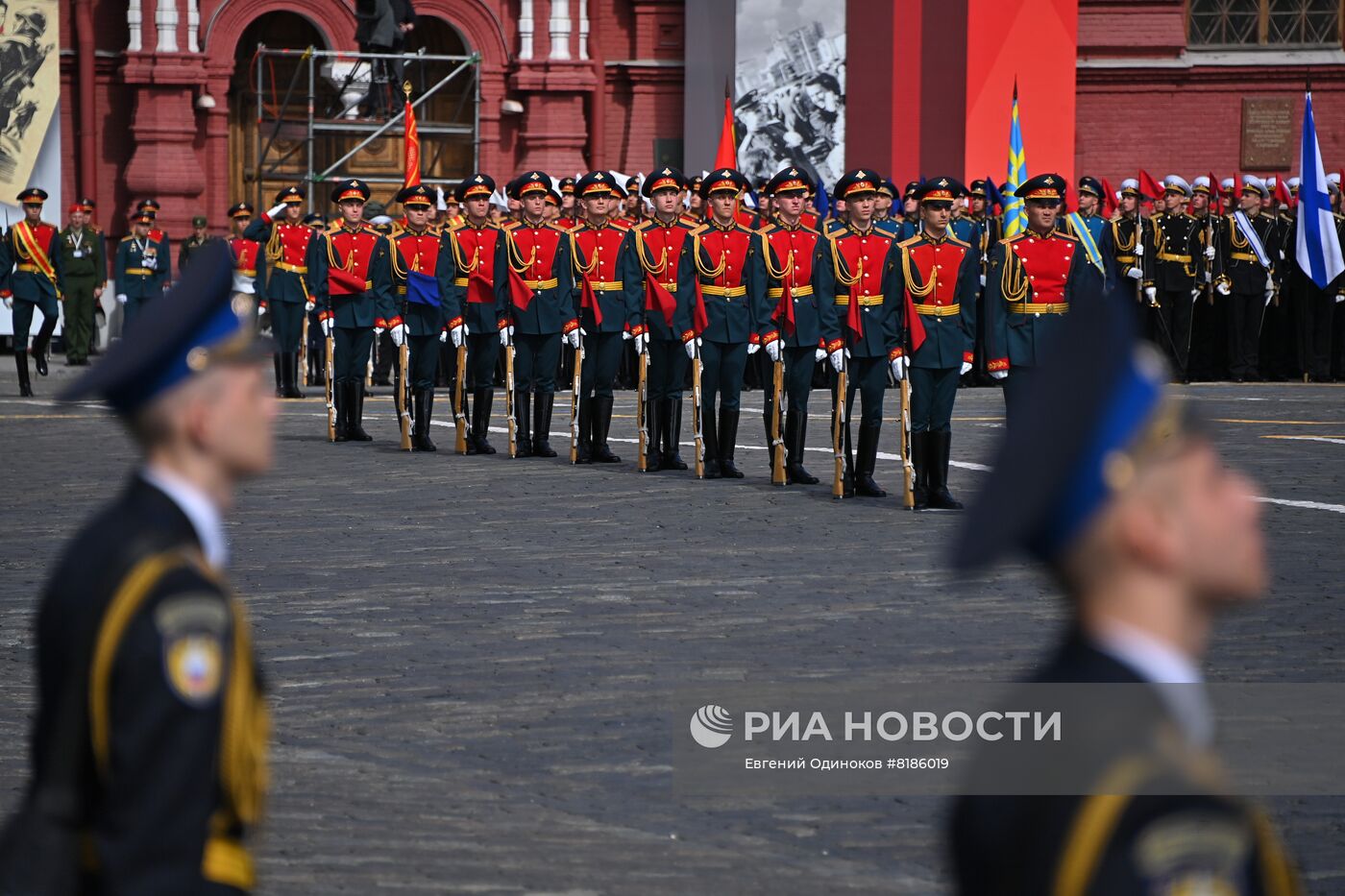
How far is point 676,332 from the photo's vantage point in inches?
574

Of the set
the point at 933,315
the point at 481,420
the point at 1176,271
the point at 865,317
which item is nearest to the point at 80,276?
the point at 481,420

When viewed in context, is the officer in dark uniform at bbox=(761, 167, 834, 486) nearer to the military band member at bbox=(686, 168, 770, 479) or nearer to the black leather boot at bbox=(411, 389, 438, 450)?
the military band member at bbox=(686, 168, 770, 479)

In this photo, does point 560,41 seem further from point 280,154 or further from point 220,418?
point 220,418

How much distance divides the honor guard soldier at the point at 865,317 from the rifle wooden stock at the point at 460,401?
11.6 ft

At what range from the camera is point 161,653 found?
2.56 meters

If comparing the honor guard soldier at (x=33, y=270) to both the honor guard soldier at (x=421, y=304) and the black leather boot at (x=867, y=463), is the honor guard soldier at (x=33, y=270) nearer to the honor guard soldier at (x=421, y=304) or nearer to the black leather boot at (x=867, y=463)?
the honor guard soldier at (x=421, y=304)

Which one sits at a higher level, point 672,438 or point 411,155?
point 411,155

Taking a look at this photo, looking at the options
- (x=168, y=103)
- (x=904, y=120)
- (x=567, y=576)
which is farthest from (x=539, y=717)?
(x=168, y=103)

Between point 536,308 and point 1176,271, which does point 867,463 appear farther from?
point 1176,271

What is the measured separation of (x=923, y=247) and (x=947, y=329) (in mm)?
509

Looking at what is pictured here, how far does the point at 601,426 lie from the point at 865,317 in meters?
2.54

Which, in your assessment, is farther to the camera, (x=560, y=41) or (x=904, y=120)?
(x=560, y=41)

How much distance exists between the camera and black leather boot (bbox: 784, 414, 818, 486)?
13.7 meters

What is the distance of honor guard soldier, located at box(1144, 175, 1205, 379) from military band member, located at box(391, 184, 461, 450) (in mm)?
9162
